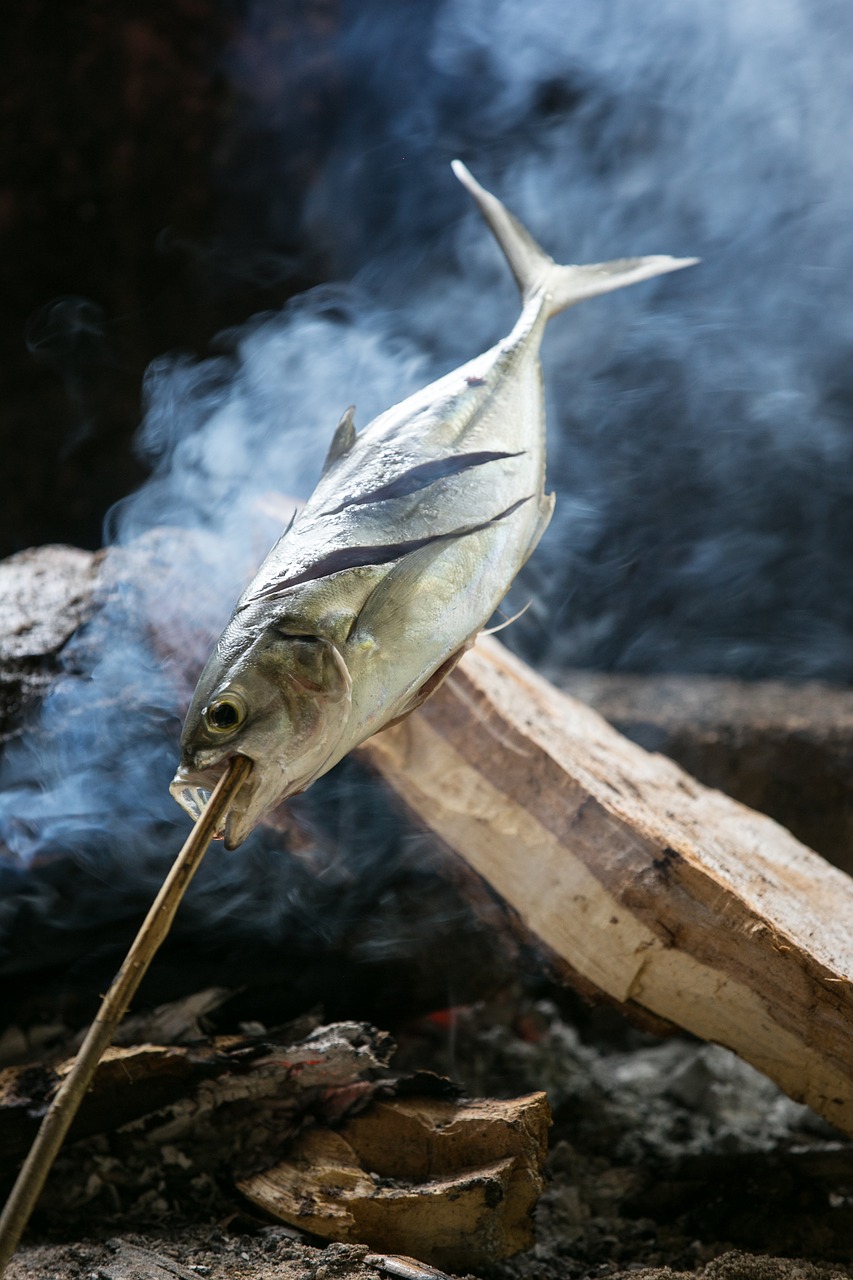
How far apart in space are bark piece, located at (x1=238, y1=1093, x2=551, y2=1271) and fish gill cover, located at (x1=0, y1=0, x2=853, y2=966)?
341 cm

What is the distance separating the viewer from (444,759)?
272 centimetres

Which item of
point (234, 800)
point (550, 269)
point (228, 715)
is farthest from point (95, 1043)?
point (550, 269)

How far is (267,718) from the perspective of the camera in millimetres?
1614

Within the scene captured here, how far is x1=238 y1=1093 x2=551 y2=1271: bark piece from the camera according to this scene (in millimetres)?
2049

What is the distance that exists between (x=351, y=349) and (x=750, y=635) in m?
4.00

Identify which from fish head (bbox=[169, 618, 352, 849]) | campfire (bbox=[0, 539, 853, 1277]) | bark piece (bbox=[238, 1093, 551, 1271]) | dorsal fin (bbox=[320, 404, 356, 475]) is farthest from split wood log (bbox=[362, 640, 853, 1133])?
fish head (bbox=[169, 618, 352, 849])

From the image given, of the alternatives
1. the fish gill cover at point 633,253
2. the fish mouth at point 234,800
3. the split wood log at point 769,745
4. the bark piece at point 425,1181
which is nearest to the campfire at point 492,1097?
the bark piece at point 425,1181

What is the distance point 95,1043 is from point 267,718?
59 cm

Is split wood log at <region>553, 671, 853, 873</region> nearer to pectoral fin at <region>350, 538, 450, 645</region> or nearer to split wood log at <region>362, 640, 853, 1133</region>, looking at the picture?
split wood log at <region>362, 640, 853, 1133</region>

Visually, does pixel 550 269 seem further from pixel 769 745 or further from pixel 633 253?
pixel 633 253

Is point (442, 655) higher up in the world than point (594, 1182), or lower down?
higher up

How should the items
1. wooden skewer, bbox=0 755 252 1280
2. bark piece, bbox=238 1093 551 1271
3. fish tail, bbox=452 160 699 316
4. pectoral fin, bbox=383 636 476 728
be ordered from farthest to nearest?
fish tail, bbox=452 160 699 316
bark piece, bbox=238 1093 551 1271
pectoral fin, bbox=383 636 476 728
wooden skewer, bbox=0 755 252 1280

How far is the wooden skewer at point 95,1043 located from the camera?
1.29 metres

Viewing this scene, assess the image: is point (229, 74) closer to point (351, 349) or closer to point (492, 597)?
point (351, 349)
